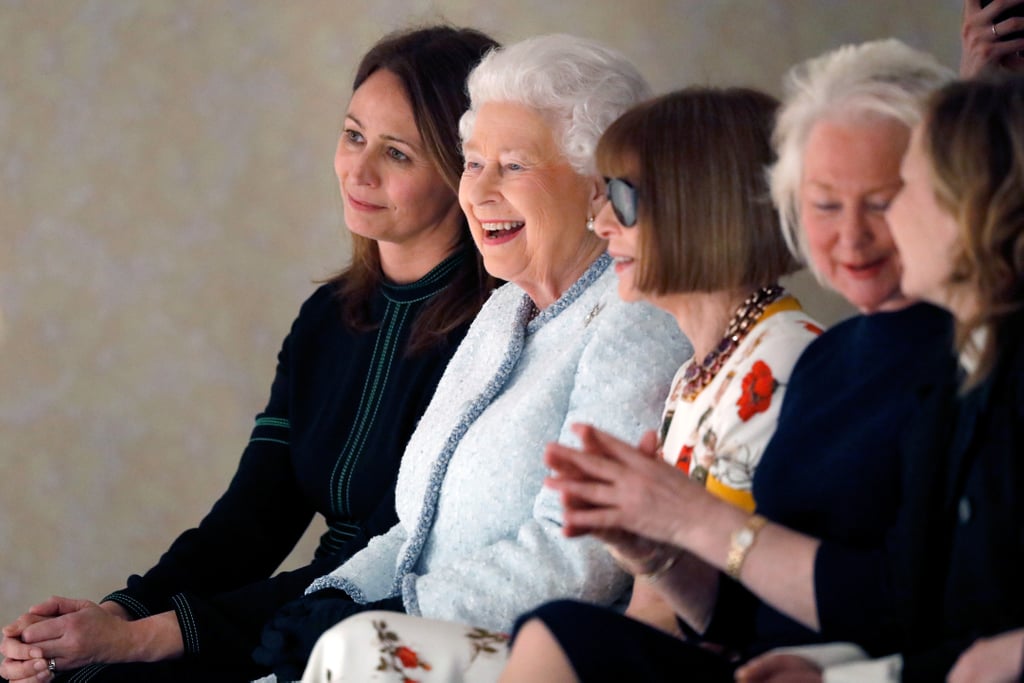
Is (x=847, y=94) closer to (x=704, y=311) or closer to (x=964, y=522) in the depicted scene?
(x=704, y=311)

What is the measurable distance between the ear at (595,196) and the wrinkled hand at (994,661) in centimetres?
118

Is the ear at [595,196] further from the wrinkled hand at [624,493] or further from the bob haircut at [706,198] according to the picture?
the wrinkled hand at [624,493]

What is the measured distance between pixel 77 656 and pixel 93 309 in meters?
1.58

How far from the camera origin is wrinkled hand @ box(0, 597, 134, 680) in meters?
2.42

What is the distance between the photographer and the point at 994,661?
1259mm

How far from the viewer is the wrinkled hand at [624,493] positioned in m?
1.50

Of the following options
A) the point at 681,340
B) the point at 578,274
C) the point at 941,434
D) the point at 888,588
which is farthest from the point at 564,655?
the point at 578,274

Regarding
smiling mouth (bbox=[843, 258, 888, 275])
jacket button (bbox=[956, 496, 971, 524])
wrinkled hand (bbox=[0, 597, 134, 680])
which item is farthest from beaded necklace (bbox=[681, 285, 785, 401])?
wrinkled hand (bbox=[0, 597, 134, 680])

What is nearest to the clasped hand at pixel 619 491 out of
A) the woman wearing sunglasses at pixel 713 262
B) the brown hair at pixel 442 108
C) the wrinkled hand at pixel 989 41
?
the woman wearing sunglasses at pixel 713 262

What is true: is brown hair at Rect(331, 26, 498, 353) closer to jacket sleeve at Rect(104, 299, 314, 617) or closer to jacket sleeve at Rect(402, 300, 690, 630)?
jacket sleeve at Rect(104, 299, 314, 617)

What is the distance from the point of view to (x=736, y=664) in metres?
1.53

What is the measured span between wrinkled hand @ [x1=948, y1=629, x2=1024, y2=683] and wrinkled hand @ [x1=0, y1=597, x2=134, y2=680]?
1.64 metres

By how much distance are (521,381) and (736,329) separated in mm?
532

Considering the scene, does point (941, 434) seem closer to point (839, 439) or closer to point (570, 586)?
point (839, 439)
